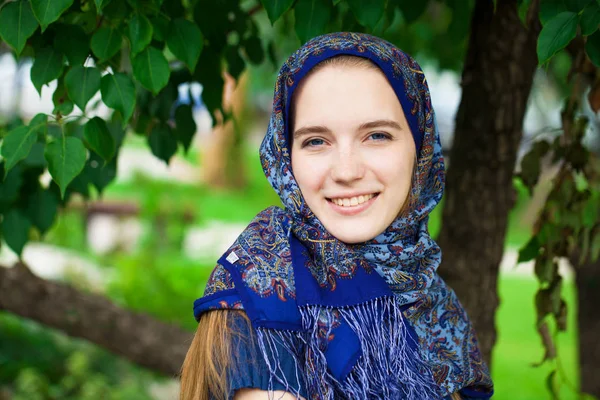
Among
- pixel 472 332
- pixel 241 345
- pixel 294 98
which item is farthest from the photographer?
pixel 472 332

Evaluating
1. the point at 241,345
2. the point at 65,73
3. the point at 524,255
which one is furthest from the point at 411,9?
the point at 241,345

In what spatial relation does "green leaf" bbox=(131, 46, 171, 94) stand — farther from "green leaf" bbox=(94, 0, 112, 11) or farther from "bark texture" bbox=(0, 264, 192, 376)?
"bark texture" bbox=(0, 264, 192, 376)

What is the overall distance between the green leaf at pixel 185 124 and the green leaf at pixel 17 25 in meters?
0.68

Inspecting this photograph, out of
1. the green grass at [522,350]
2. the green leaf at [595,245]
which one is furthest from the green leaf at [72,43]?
the green grass at [522,350]

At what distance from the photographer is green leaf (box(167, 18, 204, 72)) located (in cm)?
181

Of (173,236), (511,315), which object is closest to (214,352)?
(173,236)

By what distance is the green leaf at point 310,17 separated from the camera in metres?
1.81

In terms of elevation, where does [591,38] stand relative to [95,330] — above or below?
above

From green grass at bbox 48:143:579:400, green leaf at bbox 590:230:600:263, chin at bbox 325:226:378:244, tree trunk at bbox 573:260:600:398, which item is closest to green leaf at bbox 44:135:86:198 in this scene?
chin at bbox 325:226:378:244

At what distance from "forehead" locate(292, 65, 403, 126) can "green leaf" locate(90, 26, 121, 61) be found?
43 cm

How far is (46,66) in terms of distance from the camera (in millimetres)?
1748

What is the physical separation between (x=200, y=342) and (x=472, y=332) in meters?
0.72

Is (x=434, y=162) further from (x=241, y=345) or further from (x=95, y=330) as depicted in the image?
(x=95, y=330)

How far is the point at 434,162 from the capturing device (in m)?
1.82
